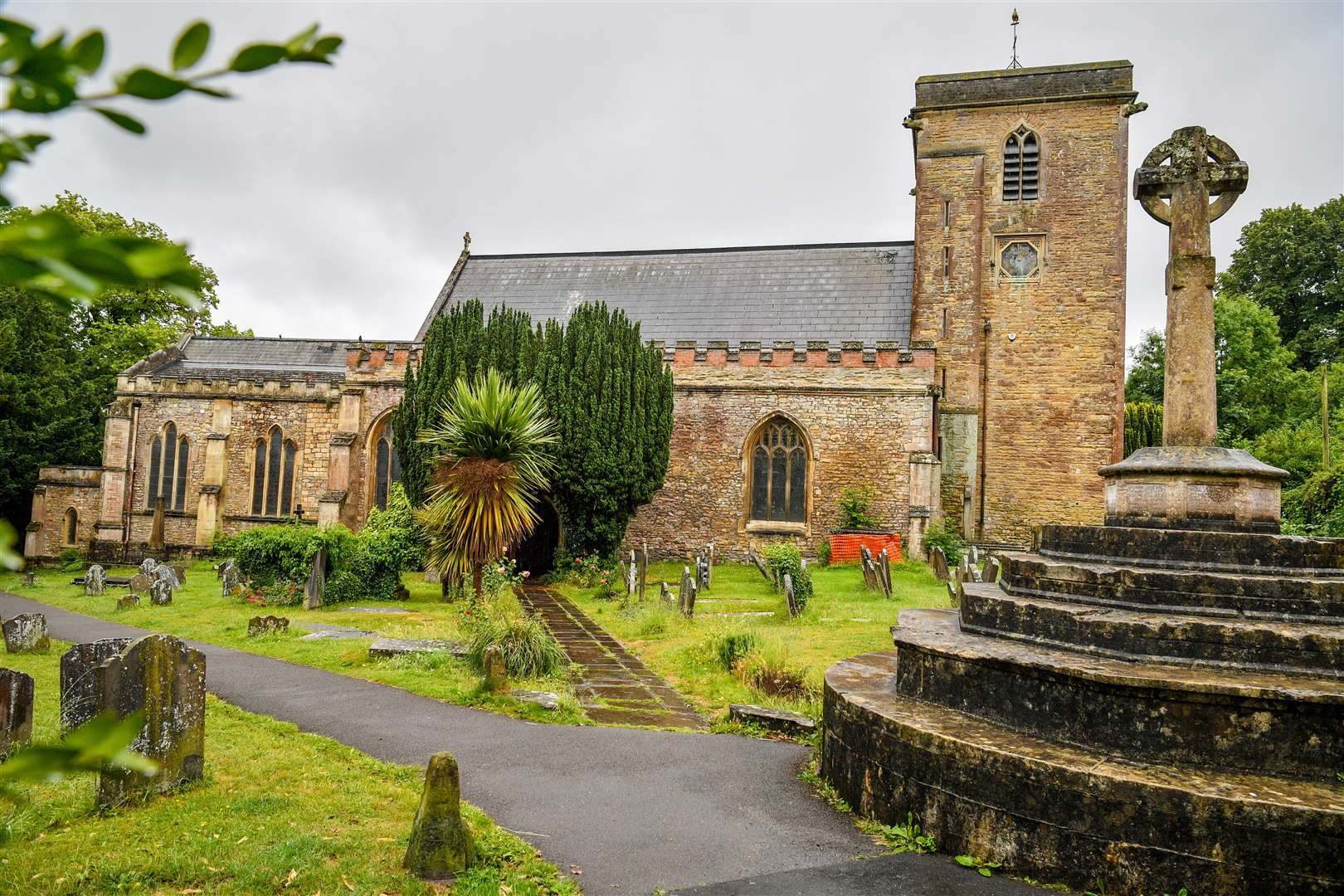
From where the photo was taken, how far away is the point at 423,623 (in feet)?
39.0

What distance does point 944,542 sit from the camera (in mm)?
19797

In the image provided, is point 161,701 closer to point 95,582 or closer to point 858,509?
point 95,582

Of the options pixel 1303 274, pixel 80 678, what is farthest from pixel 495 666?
pixel 1303 274

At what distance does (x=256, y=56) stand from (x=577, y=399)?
1730 centimetres

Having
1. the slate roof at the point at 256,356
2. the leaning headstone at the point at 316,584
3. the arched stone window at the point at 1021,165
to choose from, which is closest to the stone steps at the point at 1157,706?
the leaning headstone at the point at 316,584

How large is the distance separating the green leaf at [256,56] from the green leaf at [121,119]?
0.33 ft

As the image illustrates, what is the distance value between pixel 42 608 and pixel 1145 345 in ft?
130

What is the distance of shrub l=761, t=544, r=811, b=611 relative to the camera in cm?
1297

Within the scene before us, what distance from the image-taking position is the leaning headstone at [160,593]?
14.4 meters

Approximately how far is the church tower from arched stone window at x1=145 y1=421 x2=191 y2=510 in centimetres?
2261

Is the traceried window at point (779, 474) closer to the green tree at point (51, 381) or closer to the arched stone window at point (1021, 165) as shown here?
the arched stone window at point (1021, 165)

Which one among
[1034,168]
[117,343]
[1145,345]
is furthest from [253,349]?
[1145,345]

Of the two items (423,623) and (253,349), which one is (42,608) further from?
(253,349)

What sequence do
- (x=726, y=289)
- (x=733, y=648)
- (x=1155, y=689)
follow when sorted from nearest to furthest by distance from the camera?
(x=1155, y=689) → (x=733, y=648) → (x=726, y=289)
